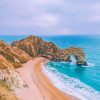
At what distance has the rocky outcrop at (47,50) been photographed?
443ft

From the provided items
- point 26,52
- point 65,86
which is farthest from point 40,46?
point 65,86

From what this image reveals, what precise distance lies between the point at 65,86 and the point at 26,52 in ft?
207

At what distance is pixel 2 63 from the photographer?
239 ft

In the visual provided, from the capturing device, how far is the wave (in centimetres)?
7224

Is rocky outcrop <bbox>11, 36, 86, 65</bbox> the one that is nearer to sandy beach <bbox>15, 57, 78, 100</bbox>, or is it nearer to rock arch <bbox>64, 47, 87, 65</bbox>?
rock arch <bbox>64, 47, 87, 65</bbox>

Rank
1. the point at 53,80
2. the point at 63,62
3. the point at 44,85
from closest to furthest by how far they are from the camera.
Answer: the point at 44,85, the point at 53,80, the point at 63,62

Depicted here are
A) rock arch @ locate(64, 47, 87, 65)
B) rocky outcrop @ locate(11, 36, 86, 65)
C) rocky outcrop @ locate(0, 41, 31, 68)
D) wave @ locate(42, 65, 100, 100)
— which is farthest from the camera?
rocky outcrop @ locate(11, 36, 86, 65)

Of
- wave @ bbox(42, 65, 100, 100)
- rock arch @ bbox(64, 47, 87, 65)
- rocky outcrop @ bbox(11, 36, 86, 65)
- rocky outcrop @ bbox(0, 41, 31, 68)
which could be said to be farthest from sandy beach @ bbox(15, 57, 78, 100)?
rocky outcrop @ bbox(11, 36, 86, 65)

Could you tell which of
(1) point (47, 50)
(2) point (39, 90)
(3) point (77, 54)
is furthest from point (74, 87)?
(1) point (47, 50)

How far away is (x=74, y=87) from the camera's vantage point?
8131 cm

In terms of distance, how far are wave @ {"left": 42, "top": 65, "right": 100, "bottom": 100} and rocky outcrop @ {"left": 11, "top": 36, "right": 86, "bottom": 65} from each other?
37123 mm

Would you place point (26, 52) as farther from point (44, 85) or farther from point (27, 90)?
point (27, 90)

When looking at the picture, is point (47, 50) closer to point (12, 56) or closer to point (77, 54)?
point (77, 54)

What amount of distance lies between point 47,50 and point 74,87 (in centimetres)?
6524
